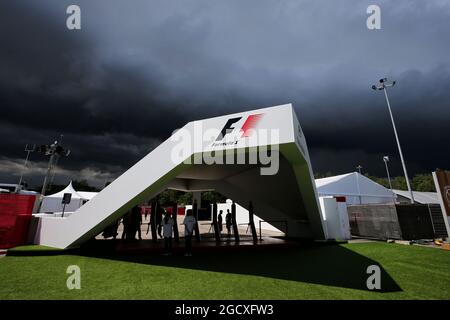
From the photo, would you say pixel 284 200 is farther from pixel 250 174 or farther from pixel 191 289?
pixel 191 289

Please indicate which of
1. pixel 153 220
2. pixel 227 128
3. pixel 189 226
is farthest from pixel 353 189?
pixel 227 128

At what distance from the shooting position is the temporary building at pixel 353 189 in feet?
70.3

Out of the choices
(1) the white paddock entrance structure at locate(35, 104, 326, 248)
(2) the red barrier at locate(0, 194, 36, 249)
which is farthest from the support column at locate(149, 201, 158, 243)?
(2) the red barrier at locate(0, 194, 36, 249)

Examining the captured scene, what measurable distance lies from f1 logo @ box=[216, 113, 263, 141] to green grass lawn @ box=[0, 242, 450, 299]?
3.53 m

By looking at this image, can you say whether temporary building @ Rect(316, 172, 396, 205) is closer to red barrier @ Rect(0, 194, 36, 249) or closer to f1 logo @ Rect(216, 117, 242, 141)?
f1 logo @ Rect(216, 117, 242, 141)

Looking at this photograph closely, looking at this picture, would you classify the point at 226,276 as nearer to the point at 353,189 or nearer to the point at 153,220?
the point at 153,220

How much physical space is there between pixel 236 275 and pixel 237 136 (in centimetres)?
348

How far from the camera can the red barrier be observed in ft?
29.3

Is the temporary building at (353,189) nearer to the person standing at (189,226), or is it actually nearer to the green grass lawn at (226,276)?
the green grass lawn at (226,276)

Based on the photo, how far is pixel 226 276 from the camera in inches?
218

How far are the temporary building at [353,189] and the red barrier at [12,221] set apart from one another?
20151 millimetres
